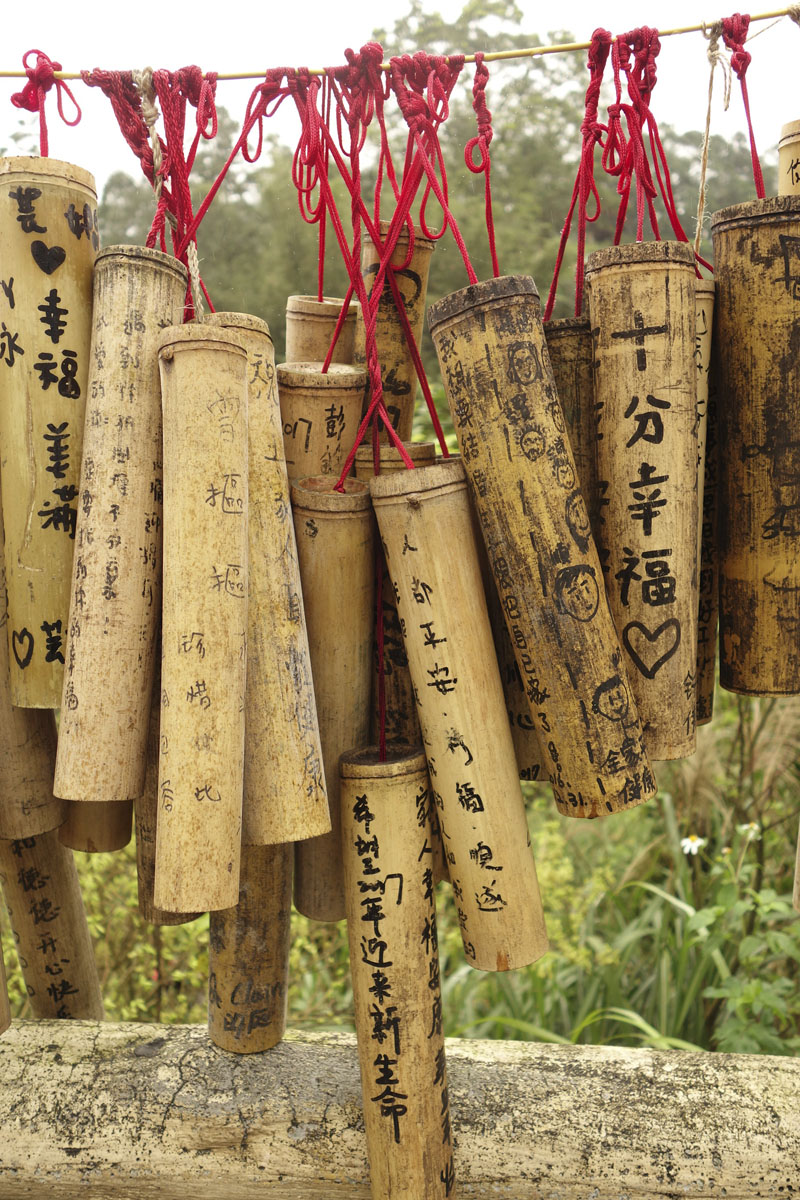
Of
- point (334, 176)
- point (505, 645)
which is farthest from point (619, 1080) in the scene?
point (334, 176)

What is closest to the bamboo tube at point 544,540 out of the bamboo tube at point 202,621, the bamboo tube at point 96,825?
the bamboo tube at point 202,621

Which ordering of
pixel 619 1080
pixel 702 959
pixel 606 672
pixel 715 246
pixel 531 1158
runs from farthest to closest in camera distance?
pixel 702 959, pixel 619 1080, pixel 531 1158, pixel 715 246, pixel 606 672

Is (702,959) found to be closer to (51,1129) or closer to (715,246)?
(51,1129)

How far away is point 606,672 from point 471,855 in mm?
261

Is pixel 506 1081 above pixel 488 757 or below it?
below

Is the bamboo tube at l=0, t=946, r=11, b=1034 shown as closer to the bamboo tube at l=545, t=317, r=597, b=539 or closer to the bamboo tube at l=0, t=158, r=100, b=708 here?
the bamboo tube at l=0, t=158, r=100, b=708

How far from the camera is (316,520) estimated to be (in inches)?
42.0

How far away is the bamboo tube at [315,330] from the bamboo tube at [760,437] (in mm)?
491

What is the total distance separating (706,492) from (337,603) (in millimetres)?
509

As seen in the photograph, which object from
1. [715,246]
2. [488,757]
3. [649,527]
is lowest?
[488,757]

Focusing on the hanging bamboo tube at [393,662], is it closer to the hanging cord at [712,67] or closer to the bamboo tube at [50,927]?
the hanging cord at [712,67]

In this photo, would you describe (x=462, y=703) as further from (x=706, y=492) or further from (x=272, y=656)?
(x=706, y=492)

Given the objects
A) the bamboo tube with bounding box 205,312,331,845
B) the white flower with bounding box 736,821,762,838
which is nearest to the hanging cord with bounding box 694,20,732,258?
the bamboo tube with bounding box 205,312,331,845

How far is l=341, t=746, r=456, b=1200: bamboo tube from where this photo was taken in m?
1.05
